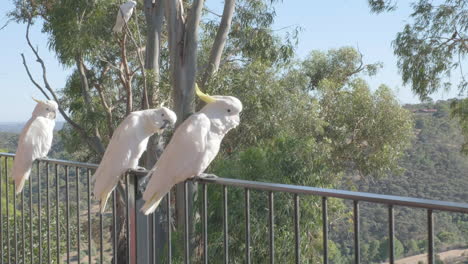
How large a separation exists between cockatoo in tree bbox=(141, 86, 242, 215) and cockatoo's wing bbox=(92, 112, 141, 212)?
20cm

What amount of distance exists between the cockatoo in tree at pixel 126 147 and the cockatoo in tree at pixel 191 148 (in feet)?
0.67

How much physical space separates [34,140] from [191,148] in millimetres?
1541

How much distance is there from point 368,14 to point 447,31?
1222 mm

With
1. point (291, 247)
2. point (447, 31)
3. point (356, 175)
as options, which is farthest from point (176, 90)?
point (356, 175)

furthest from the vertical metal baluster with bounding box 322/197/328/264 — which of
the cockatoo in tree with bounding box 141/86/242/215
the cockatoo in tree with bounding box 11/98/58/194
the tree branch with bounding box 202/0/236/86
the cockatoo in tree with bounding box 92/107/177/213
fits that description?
the tree branch with bounding box 202/0/236/86

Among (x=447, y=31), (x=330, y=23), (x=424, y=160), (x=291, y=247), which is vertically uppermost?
(x=330, y=23)

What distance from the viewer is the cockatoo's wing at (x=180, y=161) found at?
156 cm

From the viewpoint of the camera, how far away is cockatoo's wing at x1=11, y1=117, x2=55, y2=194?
259 cm

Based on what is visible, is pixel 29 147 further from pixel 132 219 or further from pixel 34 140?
pixel 132 219

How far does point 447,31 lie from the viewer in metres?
7.35

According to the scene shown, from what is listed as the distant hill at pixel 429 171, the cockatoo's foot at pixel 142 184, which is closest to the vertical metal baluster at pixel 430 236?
the cockatoo's foot at pixel 142 184

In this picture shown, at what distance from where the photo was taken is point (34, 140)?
111 inches

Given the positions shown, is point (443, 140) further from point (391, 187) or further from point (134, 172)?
point (134, 172)

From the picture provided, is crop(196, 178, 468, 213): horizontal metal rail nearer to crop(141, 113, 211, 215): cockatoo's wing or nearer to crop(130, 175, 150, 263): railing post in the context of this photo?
crop(141, 113, 211, 215): cockatoo's wing
